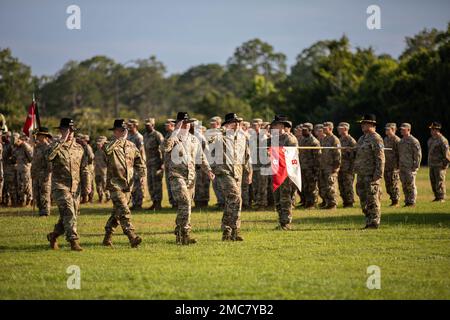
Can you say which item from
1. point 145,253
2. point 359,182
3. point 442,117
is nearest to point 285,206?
point 359,182

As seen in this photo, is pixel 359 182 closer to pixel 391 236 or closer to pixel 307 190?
pixel 391 236

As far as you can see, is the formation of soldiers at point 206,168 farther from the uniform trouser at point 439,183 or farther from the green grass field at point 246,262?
the green grass field at point 246,262

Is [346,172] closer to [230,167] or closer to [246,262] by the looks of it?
[230,167]

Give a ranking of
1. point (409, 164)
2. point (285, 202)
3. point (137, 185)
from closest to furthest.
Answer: point (285, 202) → point (409, 164) → point (137, 185)

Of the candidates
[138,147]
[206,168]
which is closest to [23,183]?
[138,147]

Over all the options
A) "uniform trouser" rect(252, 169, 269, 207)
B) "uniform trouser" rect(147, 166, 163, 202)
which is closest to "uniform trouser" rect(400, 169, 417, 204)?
"uniform trouser" rect(252, 169, 269, 207)

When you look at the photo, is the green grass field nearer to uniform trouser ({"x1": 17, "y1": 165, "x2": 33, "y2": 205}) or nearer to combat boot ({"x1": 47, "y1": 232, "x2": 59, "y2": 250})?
combat boot ({"x1": 47, "y1": 232, "x2": 59, "y2": 250})

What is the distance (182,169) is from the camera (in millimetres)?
15820

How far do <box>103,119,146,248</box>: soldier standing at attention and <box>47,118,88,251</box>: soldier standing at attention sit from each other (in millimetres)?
659

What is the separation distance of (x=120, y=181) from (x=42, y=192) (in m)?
7.74

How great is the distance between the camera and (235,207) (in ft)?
53.5

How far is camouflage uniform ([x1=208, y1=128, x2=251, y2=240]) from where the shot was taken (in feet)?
53.3

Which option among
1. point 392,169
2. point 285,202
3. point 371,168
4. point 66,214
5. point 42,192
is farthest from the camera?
point 392,169

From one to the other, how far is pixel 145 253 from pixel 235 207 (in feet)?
8.46
